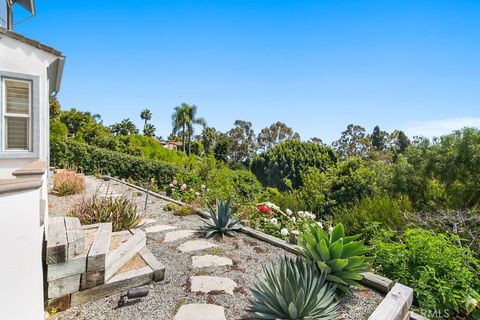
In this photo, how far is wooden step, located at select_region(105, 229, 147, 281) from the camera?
2.68 m

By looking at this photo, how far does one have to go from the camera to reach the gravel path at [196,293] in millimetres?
2375

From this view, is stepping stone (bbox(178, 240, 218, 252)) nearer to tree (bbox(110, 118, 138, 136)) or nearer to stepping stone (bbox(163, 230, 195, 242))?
stepping stone (bbox(163, 230, 195, 242))

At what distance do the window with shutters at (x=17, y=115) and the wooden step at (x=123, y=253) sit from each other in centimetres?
312

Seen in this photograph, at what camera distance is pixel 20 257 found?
1.78 meters

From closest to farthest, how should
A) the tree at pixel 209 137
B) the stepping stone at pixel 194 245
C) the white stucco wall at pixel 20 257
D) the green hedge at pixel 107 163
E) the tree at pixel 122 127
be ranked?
the white stucco wall at pixel 20 257
the stepping stone at pixel 194 245
the green hedge at pixel 107 163
the tree at pixel 209 137
the tree at pixel 122 127

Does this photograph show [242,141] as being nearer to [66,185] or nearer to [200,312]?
[66,185]

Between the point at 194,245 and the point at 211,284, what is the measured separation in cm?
129

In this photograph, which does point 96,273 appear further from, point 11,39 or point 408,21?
point 408,21

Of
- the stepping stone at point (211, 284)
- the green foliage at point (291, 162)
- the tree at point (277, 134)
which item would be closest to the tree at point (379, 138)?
the tree at point (277, 134)

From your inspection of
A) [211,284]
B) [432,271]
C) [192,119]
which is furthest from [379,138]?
[211,284]

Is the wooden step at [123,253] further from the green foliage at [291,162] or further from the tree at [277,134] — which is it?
the tree at [277,134]

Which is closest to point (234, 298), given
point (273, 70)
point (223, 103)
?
point (273, 70)

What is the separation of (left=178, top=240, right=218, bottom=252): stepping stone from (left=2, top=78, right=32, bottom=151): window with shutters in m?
3.48

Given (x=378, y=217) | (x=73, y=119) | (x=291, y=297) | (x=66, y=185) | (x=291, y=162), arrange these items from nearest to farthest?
1. (x=291, y=297)
2. (x=378, y=217)
3. (x=66, y=185)
4. (x=291, y=162)
5. (x=73, y=119)
